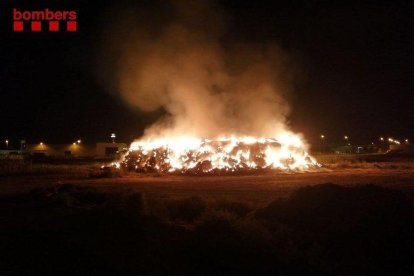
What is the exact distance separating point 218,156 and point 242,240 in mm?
35496

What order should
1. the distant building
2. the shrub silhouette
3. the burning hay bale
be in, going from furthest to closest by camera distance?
1. the distant building
2. the burning hay bale
3. the shrub silhouette

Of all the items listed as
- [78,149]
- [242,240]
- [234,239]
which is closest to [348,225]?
[242,240]

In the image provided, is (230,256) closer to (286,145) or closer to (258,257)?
(258,257)

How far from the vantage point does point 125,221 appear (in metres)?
14.4

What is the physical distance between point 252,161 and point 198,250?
3523 centimetres

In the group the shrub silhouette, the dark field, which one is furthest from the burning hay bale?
the shrub silhouette

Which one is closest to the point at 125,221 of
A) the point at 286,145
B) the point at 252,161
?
the point at 252,161

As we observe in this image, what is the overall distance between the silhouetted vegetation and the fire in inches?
1145

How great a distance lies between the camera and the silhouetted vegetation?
946 cm

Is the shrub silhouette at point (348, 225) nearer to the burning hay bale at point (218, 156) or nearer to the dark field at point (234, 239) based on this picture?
the dark field at point (234, 239)

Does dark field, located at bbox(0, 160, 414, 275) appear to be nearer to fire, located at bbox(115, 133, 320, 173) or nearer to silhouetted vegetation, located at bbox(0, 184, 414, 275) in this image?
silhouetted vegetation, located at bbox(0, 184, 414, 275)

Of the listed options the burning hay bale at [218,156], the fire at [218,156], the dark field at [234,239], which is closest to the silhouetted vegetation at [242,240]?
the dark field at [234,239]

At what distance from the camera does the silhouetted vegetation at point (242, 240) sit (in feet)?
31.0

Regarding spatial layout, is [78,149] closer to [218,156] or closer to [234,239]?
[218,156]
